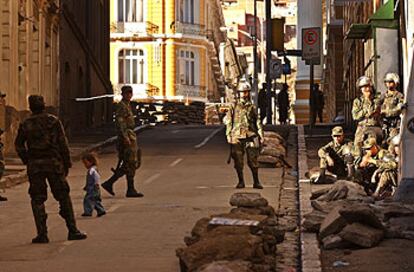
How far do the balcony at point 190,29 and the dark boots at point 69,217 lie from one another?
57565mm

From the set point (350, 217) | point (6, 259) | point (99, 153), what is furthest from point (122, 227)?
point (99, 153)

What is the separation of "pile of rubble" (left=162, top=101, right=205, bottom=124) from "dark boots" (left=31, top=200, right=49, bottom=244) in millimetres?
48174

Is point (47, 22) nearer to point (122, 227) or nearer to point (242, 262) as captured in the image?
point (122, 227)

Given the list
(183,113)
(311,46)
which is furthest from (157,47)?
(311,46)

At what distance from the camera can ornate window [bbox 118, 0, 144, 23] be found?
70938mm

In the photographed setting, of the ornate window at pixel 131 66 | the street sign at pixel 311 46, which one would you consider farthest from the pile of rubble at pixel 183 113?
the street sign at pixel 311 46

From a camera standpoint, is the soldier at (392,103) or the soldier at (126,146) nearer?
the soldier at (392,103)

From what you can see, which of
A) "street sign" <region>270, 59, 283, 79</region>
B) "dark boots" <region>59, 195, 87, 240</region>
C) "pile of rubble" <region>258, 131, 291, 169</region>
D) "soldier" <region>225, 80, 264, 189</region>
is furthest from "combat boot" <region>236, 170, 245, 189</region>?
"street sign" <region>270, 59, 283, 79</region>

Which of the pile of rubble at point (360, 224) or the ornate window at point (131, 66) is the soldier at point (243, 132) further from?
the ornate window at point (131, 66)

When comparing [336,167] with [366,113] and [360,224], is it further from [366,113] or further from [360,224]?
[360,224]

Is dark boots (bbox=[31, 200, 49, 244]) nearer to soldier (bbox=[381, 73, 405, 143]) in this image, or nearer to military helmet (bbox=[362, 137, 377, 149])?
soldier (bbox=[381, 73, 405, 143])

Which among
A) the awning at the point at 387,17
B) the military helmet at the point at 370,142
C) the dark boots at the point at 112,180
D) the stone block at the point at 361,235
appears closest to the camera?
the stone block at the point at 361,235

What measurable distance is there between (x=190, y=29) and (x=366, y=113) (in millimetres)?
54377

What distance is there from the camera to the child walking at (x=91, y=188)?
15263mm
